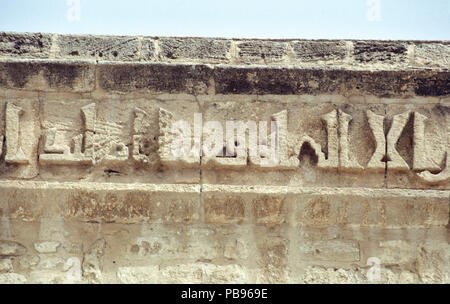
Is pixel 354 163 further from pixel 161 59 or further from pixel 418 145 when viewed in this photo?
pixel 161 59

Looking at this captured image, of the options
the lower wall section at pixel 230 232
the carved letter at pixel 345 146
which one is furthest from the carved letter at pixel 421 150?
the carved letter at pixel 345 146

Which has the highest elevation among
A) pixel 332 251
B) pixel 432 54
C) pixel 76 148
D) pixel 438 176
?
pixel 432 54

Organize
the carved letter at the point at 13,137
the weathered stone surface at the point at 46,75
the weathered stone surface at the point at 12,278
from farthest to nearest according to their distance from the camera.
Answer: the weathered stone surface at the point at 46,75 < the carved letter at the point at 13,137 < the weathered stone surface at the point at 12,278

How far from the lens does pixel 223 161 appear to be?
13.2ft

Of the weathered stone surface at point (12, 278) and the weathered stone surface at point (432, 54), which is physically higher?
the weathered stone surface at point (432, 54)

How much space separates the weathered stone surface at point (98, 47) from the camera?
165 inches

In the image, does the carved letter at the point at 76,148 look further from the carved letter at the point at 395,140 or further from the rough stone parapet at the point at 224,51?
the carved letter at the point at 395,140

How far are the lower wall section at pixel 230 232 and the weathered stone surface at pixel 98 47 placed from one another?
0.81 meters

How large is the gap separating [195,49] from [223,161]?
74 cm

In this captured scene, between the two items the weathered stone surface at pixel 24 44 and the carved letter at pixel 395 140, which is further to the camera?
the weathered stone surface at pixel 24 44

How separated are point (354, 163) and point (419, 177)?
1.29ft

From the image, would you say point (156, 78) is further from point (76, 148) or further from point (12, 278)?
point (12, 278)

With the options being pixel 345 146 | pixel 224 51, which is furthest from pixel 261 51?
pixel 345 146

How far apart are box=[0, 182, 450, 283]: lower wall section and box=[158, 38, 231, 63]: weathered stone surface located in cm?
81
